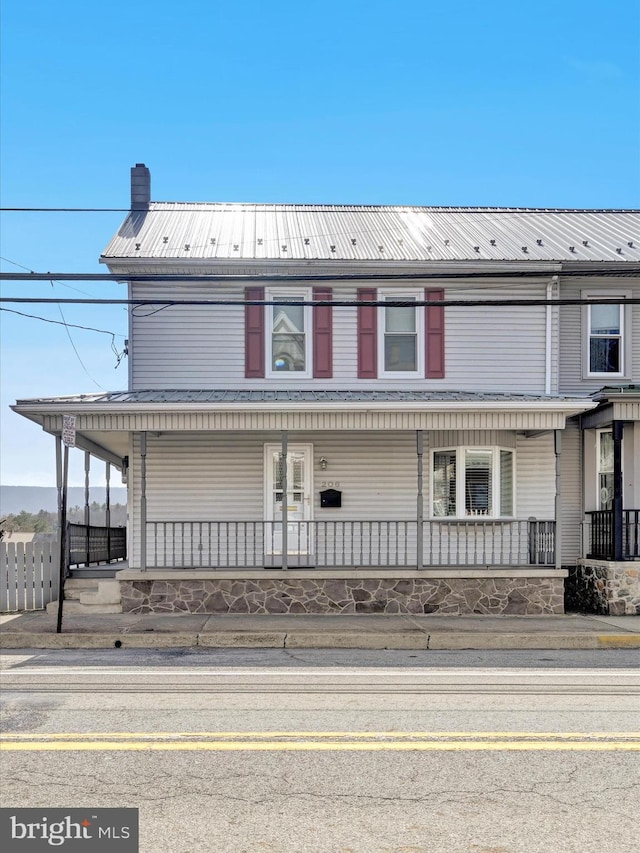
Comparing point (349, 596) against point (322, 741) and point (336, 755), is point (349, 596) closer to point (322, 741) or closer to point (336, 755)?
point (322, 741)

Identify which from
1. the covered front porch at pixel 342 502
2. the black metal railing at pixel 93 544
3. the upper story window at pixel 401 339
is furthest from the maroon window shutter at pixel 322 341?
the black metal railing at pixel 93 544

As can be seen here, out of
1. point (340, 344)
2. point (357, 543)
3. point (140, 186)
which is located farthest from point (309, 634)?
point (140, 186)

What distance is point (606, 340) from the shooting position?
52.3 feet

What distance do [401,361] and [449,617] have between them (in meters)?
4.89

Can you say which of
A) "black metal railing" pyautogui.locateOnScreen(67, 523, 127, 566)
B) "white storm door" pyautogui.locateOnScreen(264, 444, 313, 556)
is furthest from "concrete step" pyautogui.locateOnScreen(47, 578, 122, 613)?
"white storm door" pyautogui.locateOnScreen(264, 444, 313, 556)

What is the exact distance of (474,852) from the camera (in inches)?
165

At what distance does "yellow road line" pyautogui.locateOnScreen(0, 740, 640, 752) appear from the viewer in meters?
5.82

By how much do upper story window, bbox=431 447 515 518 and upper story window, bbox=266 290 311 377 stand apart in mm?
3018

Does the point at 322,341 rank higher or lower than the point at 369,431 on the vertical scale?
higher

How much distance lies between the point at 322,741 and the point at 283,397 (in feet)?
27.5

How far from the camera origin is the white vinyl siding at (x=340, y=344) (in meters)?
14.9

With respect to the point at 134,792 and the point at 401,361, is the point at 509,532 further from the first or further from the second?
the point at 134,792

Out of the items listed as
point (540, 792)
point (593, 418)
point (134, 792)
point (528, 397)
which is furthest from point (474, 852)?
point (593, 418)

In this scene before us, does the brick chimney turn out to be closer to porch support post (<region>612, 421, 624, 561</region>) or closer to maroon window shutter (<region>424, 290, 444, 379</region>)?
maroon window shutter (<region>424, 290, 444, 379</region>)
